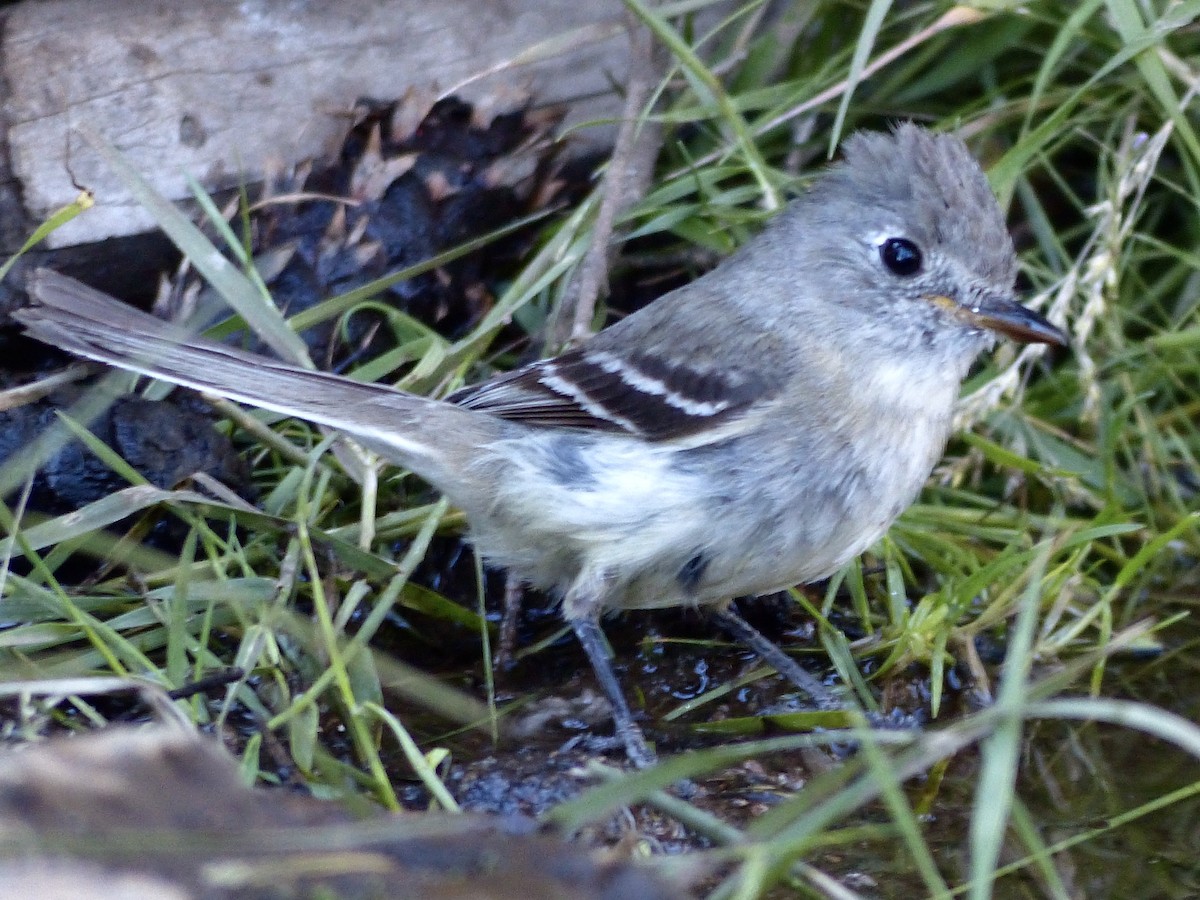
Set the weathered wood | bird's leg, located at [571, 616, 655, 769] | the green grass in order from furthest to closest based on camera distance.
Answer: the weathered wood
bird's leg, located at [571, 616, 655, 769]
the green grass

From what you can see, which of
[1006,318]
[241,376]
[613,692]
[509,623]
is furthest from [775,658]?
[241,376]

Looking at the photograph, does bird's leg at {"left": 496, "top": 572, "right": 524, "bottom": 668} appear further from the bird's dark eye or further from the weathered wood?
the weathered wood

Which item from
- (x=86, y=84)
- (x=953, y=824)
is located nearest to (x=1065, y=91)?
(x=953, y=824)

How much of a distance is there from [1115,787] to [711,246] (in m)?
2.08

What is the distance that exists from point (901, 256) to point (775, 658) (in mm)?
1095

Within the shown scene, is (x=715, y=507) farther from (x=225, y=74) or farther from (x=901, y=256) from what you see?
(x=225, y=74)

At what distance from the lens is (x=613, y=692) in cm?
350

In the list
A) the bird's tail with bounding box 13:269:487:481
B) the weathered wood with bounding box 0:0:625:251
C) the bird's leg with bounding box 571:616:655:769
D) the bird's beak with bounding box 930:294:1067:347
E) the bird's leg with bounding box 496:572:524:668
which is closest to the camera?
the bird's leg with bounding box 571:616:655:769

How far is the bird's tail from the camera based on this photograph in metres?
3.64

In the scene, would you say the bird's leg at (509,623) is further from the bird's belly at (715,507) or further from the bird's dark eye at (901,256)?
the bird's dark eye at (901,256)

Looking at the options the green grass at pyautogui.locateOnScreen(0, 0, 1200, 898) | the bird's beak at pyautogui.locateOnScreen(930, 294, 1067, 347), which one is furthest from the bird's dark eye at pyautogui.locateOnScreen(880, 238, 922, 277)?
the green grass at pyautogui.locateOnScreen(0, 0, 1200, 898)

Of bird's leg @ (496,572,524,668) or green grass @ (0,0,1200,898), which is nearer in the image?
green grass @ (0,0,1200,898)

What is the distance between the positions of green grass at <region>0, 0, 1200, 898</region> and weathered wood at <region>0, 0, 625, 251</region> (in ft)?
0.83

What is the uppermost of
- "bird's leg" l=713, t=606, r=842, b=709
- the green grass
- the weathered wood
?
the weathered wood
